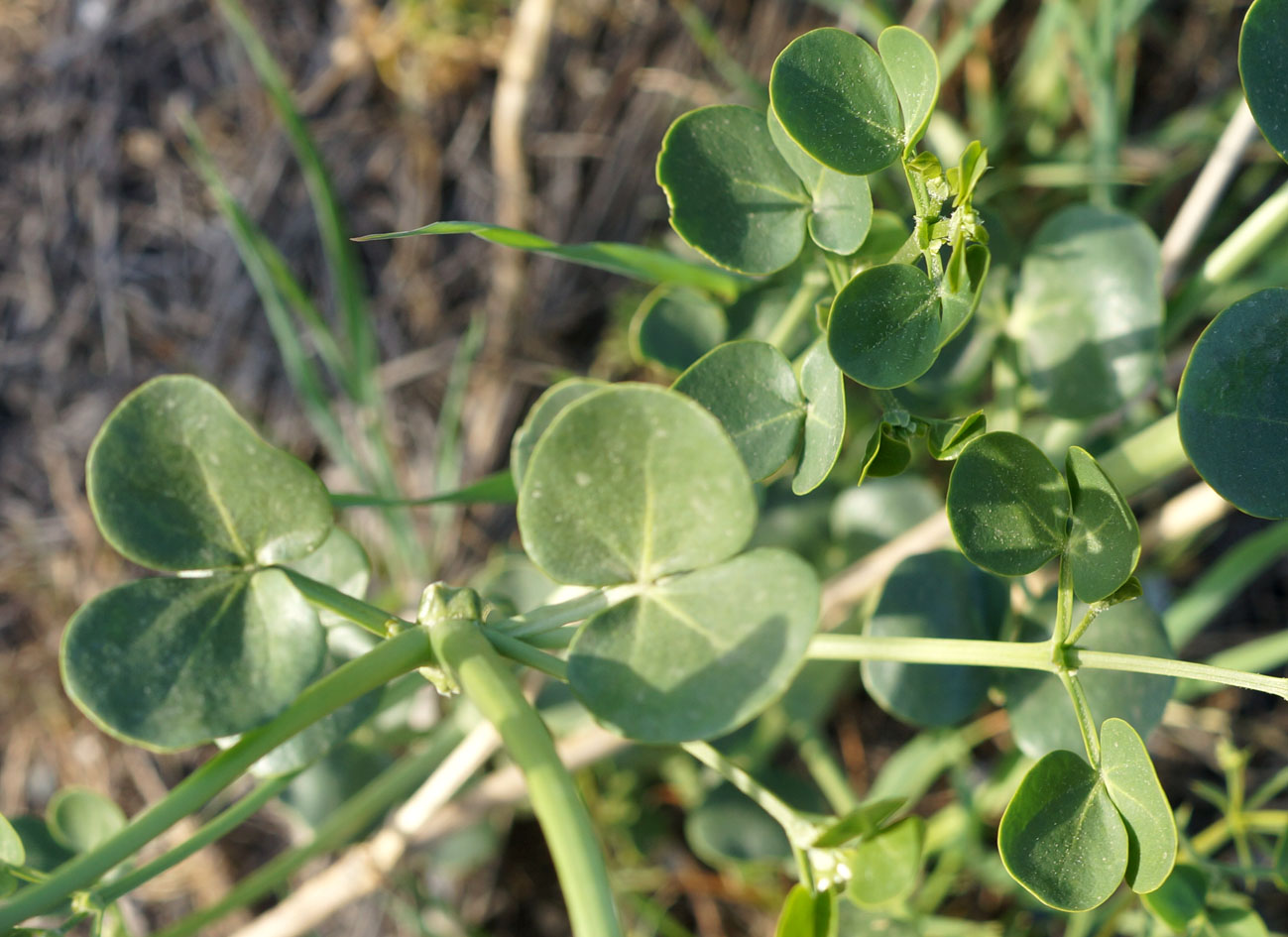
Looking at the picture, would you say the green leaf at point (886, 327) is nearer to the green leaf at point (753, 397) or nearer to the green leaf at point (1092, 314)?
the green leaf at point (753, 397)

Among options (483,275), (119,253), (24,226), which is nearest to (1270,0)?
(483,275)

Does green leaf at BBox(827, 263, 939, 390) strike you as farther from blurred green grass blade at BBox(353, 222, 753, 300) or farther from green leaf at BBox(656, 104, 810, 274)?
blurred green grass blade at BBox(353, 222, 753, 300)

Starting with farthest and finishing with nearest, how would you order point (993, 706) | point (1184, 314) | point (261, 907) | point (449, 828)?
point (261, 907) → point (993, 706) → point (449, 828) → point (1184, 314)

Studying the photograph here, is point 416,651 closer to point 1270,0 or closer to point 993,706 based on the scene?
point 1270,0

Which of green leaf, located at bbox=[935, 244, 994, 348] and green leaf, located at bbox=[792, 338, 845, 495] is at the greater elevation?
green leaf, located at bbox=[935, 244, 994, 348]

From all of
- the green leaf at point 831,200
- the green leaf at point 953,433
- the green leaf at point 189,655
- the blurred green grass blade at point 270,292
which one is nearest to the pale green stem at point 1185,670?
the green leaf at point 953,433

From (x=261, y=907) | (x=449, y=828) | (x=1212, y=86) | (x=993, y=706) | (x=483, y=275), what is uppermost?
(x=1212, y=86)

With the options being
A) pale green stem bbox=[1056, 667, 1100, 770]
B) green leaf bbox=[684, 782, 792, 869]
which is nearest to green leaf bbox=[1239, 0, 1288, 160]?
pale green stem bbox=[1056, 667, 1100, 770]
